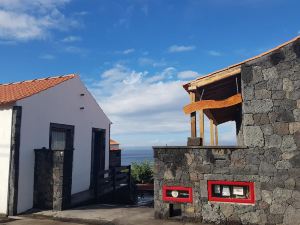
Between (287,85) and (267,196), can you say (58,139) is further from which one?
(287,85)

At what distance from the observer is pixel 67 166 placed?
11.5 metres

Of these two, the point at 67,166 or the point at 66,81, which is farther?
the point at 66,81

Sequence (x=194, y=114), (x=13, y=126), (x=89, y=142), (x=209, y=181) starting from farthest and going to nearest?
(x=89, y=142) → (x=13, y=126) → (x=194, y=114) → (x=209, y=181)

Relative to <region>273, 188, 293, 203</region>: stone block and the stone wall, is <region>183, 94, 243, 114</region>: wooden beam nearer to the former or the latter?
<region>273, 188, 293, 203</region>: stone block

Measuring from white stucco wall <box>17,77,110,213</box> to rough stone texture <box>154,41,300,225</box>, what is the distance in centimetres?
543

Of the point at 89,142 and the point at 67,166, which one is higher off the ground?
the point at 89,142

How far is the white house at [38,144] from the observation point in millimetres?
10891

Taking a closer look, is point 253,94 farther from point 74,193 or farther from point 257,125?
point 74,193

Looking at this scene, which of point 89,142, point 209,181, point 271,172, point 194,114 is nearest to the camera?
point 271,172

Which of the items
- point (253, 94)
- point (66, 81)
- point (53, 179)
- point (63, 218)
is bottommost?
point (63, 218)

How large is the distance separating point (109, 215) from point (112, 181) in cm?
527

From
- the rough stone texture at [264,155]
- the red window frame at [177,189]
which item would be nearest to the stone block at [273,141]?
the rough stone texture at [264,155]

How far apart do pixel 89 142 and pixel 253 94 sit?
8.89m

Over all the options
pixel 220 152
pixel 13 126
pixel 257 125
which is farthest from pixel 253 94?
pixel 13 126
